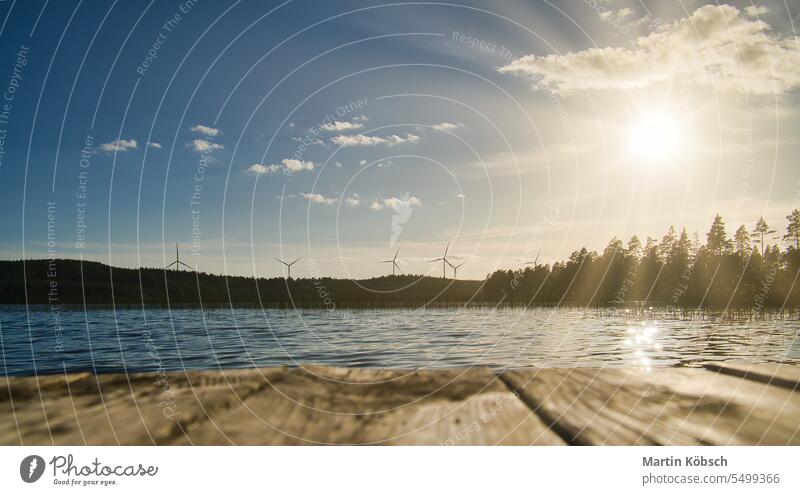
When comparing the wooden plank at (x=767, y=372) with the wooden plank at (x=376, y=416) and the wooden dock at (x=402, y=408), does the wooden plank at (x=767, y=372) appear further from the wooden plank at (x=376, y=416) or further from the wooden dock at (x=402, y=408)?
the wooden plank at (x=376, y=416)

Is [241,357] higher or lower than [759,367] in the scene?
lower

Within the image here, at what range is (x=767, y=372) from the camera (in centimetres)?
536

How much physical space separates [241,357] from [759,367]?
63.5 ft

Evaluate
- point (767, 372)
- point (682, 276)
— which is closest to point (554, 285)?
point (682, 276)

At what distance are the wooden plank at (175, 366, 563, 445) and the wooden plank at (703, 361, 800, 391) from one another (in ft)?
8.63

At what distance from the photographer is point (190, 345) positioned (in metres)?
27.8

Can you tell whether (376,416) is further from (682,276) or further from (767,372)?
(682,276)

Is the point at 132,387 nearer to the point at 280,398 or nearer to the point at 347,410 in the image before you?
the point at 280,398

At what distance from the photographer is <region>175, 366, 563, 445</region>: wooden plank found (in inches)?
160

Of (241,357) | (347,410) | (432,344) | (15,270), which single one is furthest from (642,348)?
(15,270)

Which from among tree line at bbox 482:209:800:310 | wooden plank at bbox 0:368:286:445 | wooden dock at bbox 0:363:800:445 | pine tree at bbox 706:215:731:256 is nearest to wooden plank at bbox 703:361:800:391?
wooden dock at bbox 0:363:800:445
